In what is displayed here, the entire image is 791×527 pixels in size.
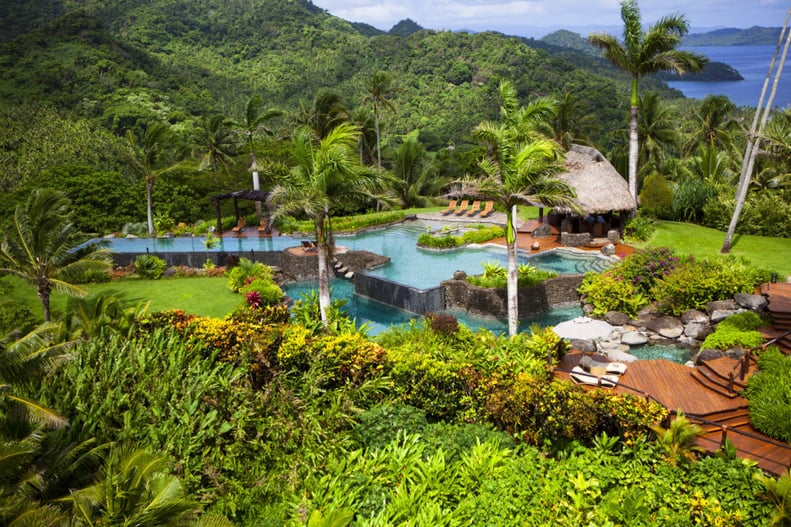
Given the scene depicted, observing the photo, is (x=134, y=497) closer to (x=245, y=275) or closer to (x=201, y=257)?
(x=245, y=275)

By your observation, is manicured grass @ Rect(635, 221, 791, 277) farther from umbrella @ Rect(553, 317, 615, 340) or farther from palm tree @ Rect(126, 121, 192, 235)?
palm tree @ Rect(126, 121, 192, 235)

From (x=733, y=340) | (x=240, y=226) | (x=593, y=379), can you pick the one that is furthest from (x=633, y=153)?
(x=240, y=226)

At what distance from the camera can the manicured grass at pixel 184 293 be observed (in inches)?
637

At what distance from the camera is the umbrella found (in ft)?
42.4

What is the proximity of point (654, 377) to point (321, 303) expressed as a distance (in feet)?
25.5

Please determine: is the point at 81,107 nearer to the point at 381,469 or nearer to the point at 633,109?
the point at 633,109

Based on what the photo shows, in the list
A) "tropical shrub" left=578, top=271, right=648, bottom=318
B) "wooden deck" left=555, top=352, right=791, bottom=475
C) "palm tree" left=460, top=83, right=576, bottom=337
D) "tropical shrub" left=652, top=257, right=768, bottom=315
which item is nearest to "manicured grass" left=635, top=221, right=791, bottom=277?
"tropical shrub" left=652, top=257, right=768, bottom=315

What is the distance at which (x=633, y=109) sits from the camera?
73.2ft

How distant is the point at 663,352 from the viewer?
13414mm

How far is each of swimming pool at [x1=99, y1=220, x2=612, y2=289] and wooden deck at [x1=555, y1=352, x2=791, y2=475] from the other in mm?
8594

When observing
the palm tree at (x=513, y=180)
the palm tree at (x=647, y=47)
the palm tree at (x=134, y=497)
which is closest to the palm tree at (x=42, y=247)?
the palm tree at (x=134, y=497)

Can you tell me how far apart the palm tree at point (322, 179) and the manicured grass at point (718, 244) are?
12901 millimetres

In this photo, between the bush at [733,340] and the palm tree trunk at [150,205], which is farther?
the palm tree trunk at [150,205]

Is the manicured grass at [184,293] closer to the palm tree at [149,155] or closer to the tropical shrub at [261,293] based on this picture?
the tropical shrub at [261,293]
